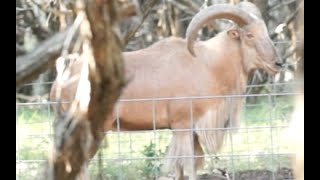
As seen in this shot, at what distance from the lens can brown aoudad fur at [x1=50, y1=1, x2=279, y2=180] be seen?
7145 mm

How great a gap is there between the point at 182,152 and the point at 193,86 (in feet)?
2.06

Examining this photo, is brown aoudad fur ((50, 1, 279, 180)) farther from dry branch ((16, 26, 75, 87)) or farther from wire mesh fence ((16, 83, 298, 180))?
dry branch ((16, 26, 75, 87))

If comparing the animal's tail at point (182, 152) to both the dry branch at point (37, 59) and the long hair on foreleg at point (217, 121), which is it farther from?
the dry branch at point (37, 59)

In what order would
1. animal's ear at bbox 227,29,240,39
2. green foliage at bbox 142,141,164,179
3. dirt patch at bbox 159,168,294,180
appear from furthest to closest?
1. animal's ear at bbox 227,29,240,39
2. green foliage at bbox 142,141,164,179
3. dirt patch at bbox 159,168,294,180

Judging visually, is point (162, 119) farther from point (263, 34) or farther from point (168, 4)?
point (168, 4)

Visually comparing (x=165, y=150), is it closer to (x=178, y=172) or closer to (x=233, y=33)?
(x=178, y=172)

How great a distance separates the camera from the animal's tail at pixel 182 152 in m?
7.00

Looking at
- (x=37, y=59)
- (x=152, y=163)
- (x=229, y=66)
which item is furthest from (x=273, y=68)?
(x=37, y=59)

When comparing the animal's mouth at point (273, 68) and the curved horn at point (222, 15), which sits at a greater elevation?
the curved horn at point (222, 15)

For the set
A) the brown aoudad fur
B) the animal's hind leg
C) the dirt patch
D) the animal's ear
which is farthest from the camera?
the animal's ear

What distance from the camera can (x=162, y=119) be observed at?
731cm

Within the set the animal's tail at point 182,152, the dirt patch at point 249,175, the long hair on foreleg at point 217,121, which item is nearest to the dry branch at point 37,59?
the animal's tail at point 182,152

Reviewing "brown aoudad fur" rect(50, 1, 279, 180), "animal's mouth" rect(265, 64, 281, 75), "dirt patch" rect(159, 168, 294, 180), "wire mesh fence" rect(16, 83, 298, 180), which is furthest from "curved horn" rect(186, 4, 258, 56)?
"dirt patch" rect(159, 168, 294, 180)

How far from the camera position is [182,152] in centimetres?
713
